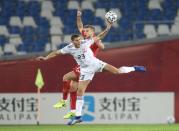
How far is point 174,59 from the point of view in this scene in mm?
19656

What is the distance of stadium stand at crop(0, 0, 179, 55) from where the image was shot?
22.2 metres

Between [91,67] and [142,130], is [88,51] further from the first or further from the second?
[142,130]

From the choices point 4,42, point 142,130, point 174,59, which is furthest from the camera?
point 4,42

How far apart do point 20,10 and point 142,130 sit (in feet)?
30.6

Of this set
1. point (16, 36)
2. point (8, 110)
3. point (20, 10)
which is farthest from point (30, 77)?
point (20, 10)

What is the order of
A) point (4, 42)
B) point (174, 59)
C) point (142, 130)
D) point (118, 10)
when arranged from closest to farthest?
point (142, 130) < point (174, 59) < point (4, 42) < point (118, 10)

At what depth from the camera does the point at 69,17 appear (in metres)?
23.5

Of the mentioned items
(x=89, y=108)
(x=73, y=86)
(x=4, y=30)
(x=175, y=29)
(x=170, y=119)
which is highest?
(x=175, y=29)

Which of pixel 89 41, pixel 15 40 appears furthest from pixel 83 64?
pixel 15 40

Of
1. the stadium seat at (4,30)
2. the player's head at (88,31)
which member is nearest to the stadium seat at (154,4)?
the stadium seat at (4,30)

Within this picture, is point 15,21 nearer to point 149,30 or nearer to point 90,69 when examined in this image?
point 149,30

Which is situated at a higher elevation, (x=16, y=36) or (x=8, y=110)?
(x=16, y=36)

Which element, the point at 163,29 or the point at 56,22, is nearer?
the point at 163,29

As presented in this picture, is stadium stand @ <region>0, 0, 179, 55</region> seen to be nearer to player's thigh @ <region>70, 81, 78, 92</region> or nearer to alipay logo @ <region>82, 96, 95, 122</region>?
alipay logo @ <region>82, 96, 95, 122</region>
